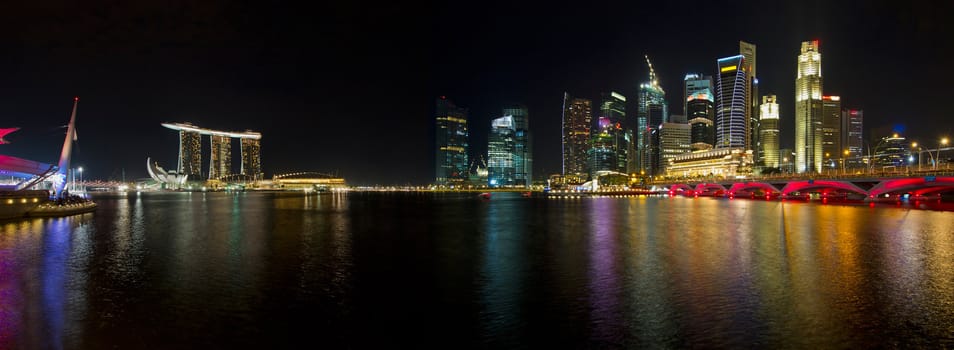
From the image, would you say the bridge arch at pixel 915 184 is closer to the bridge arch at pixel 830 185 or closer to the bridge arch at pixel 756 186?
the bridge arch at pixel 830 185

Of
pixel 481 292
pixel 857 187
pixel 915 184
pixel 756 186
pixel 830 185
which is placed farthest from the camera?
pixel 756 186

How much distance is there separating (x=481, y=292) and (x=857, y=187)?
262 feet

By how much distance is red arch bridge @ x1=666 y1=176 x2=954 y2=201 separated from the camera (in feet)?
202

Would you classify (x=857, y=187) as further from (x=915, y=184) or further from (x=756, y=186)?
(x=756, y=186)

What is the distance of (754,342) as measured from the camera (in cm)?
1020

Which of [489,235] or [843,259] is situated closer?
[843,259]

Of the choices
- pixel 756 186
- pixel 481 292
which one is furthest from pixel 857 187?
pixel 481 292

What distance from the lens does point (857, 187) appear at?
71.8m

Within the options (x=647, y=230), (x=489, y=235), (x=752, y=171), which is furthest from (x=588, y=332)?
(x=752, y=171)

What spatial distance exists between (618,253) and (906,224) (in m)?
28.3

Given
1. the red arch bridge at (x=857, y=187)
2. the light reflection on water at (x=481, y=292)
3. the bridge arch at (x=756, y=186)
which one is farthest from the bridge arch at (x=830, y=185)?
the light reflection on water at (x=481, y=292)

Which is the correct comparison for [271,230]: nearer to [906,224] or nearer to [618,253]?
[618,253]

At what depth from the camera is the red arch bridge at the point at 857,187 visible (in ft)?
202

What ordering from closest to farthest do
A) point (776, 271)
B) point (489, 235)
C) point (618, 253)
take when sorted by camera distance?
point (776, 271)
point (618, 253)
point (489, 235)
